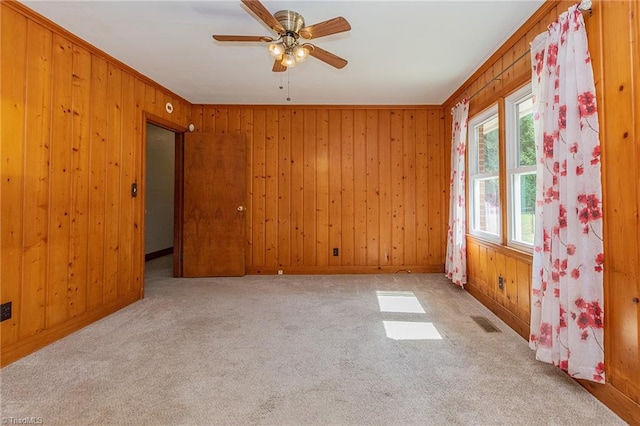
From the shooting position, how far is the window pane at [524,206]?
2422 mm

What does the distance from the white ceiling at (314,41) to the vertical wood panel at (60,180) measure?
317 mm

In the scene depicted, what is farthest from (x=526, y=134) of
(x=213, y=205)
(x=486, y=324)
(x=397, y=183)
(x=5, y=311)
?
(x=5, y=311)

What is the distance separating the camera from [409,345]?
2135mm

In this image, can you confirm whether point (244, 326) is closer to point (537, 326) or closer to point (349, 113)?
point (537, 326)

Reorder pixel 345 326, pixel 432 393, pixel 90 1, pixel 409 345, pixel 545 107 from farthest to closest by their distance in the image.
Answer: pixel 345 326
pixel 409 345
pixel 90 1
pixel 545 107
pixel 432 393

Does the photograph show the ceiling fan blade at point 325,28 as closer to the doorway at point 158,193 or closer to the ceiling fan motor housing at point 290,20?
the ceiling fan motor housing at point 290,20

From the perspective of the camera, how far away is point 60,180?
7.55ft

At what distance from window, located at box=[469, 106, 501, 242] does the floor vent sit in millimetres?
806

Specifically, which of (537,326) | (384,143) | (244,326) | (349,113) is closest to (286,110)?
(349,113)

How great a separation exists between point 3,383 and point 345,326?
7.34 feet

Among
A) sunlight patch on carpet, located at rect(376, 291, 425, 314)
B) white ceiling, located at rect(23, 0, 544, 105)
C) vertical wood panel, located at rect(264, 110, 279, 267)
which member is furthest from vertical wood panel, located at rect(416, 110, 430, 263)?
vertical wood panel, located at rect(264, 110, 279, 267)

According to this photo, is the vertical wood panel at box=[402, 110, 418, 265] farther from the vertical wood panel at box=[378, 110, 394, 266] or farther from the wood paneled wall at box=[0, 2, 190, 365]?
the wood paneled wall at box=[0, 2, 190, 365]

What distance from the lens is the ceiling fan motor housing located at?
1.99m

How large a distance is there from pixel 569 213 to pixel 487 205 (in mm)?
1597
